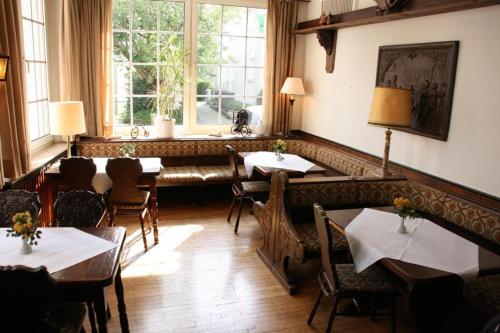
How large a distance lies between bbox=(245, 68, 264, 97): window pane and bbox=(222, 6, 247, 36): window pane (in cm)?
55

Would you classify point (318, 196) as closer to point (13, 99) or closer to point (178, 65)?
point (13, 99)

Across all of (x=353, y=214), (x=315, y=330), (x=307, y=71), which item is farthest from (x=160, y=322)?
(x=307, y=71)

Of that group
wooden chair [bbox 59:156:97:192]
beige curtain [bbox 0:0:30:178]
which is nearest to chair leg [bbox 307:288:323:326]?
wooden chair [bbox 59:156:97:192]

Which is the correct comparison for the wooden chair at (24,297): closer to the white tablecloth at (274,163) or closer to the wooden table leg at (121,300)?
the wooden table leg at (121,300)

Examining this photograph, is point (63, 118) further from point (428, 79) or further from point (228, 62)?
point (428, 79)

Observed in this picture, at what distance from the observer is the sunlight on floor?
11.8ft

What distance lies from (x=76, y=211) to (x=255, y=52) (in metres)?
3.93

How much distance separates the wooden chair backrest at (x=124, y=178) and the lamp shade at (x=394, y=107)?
224 centimetres

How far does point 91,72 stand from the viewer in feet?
16.6

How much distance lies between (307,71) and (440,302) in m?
4.19

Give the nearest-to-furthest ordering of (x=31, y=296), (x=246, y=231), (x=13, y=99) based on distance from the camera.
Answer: (x=31, y=296) → (x=13, y=99) → (x=246, y=231)

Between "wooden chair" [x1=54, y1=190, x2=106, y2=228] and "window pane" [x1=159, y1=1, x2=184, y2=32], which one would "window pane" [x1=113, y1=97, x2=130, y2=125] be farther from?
"wooden chair" [x1=54, y1=190, x2=106, y2=228]

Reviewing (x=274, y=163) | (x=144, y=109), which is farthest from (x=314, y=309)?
(x=144, y=109)

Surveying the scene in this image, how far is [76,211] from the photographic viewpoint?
2.77 m
